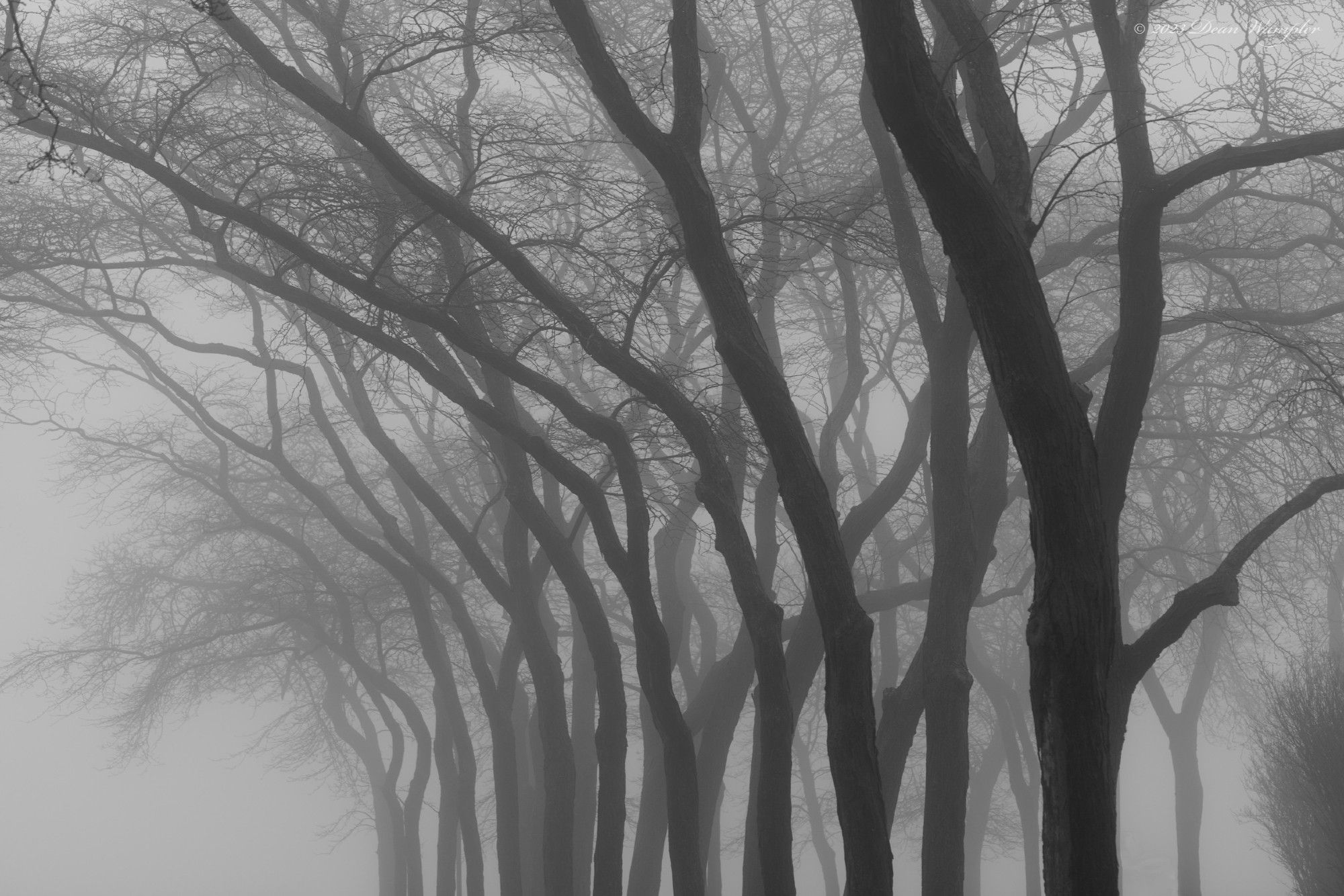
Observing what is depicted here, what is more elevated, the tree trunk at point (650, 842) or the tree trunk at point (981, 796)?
the tree trunk at point (981, 796)

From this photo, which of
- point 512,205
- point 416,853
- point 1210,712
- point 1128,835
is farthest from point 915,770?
point 512,205

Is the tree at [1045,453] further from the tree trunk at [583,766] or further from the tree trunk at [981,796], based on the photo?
the tree trunk at [981,796]

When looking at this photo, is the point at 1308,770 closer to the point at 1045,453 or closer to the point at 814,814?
the point at 1045,453

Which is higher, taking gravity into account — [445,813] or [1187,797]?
[1187,797]

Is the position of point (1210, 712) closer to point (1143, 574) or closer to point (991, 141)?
point (1143, 574)

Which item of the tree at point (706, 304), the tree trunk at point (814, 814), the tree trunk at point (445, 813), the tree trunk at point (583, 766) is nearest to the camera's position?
the tree at point (706, 304)

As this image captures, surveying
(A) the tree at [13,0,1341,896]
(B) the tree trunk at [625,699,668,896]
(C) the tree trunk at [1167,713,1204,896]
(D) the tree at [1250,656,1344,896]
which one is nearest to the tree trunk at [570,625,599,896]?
(A) the tree at [13,0,1341,896]

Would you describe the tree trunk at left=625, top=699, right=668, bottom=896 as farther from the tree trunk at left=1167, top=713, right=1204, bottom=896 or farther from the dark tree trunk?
the tree trunk at left=1167, top=713, right=1204, bottom=896

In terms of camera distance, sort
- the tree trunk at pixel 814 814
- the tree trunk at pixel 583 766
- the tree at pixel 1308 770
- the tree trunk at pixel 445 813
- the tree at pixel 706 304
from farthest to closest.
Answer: the tree trunk at pixel 814 814 → the tree trunk at pixel 445 813 → the tree trunk at pixel 583 766 → the tree at pixel 1308 770 → the tree at pixel 706 304

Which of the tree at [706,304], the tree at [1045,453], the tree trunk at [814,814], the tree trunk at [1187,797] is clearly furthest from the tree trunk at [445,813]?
the tree at [1045,453]

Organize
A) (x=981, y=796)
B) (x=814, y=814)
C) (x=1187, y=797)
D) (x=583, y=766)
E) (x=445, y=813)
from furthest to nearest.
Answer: (x=814, y=814) → (x=981, y=796) → (x=1187, y=797) → (x=445, y=813) → (x=583, y=766)

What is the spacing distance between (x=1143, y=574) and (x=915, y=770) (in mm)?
8395

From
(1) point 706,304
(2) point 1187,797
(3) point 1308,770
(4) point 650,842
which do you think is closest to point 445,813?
(4) point 650,842

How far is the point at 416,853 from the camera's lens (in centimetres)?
1664
